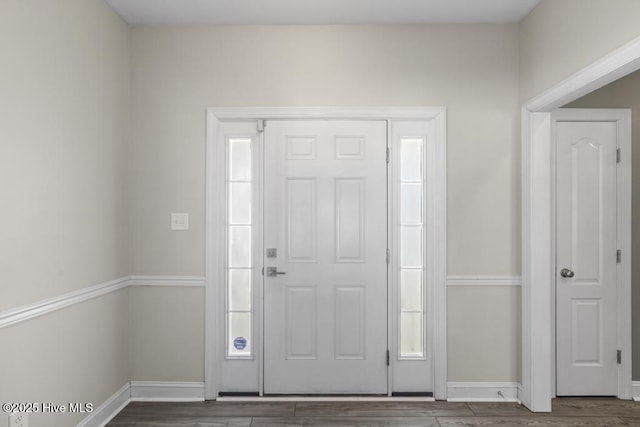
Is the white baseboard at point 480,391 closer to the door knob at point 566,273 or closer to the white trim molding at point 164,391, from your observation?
the door knob at point 566,273

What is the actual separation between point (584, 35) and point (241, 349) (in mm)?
2959

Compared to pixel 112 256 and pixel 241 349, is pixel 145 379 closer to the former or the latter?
pixel 241 349

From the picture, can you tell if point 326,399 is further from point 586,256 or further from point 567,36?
point 567,36

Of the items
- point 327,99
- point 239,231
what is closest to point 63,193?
point 239,231

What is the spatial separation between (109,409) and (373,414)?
5.75 feet

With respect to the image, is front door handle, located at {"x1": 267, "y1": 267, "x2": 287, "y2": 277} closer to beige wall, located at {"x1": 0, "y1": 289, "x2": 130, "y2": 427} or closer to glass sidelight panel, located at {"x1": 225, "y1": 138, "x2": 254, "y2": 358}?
glass sidelight panel, located at {"x1": 225, "y1": 138, "x2": 254, "y2": 358}

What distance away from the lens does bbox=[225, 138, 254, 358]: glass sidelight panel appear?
318 centimetres

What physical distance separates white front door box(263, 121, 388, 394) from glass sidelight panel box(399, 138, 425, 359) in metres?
0.15

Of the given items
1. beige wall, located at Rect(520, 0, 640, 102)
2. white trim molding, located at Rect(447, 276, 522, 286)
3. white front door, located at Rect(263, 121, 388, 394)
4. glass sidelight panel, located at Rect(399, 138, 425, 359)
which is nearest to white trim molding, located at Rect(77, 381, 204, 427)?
white front door, located at Rect(263, 121, 388, 394)

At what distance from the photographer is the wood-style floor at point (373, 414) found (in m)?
2.76

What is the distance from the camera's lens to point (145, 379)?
311 cm

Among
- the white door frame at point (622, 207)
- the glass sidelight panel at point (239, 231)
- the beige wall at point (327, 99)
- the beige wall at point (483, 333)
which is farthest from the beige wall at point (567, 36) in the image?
the glass sidelight panel at point (239, 231)

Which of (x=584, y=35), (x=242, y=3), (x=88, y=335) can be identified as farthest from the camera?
(x=242, y=3)

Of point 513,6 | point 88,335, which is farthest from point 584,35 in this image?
point 88,335
